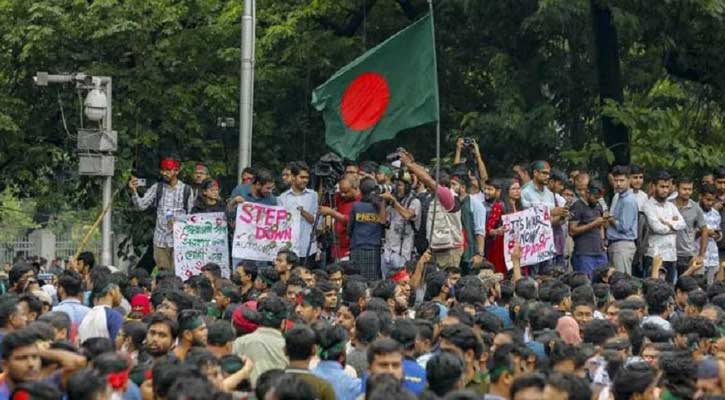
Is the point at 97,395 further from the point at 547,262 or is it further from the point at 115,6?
the point at 115,6

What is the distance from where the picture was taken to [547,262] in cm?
1980

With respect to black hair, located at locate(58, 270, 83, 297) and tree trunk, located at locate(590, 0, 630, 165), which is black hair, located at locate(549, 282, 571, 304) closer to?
black hair, located at locate(58, 270, 83, 297)

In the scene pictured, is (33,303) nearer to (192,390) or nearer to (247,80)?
(192,390)

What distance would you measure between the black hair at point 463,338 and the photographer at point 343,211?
8458mm

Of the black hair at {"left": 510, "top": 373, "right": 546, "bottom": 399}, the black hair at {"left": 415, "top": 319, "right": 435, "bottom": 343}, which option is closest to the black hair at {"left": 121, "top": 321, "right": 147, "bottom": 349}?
the black hair at {"left": 415, "top": 319, "right": 435, "bottom": 343}


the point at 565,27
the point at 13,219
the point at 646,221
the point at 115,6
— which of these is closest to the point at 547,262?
the point at 646,221

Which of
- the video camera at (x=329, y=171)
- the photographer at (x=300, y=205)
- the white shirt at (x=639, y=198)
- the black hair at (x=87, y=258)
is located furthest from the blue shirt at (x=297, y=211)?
the white shirt at (x=639, y=198)

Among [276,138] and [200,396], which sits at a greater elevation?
[276,138]

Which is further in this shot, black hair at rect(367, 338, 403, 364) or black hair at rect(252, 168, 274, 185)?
black hair at rect(252, 168, 274, 185)

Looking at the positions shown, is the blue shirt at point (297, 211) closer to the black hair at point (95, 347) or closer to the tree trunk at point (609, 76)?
the tree trunk at point (609, 76)

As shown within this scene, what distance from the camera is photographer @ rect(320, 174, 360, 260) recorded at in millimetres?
19750

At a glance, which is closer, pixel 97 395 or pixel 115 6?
pixel 97 395

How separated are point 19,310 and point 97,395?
3.84 metres

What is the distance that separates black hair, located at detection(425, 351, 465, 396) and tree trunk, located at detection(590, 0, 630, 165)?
14327mm
